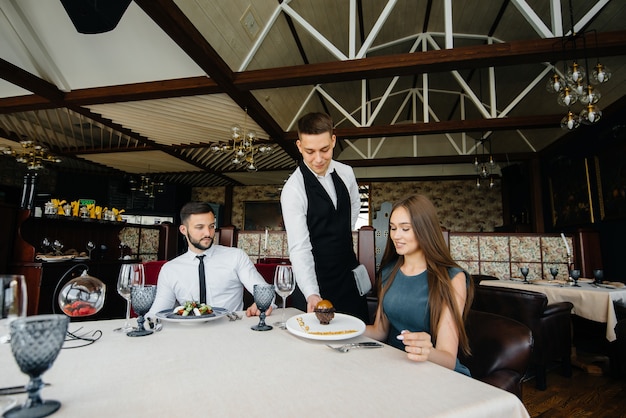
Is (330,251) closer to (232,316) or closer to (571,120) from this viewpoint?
(232,316)

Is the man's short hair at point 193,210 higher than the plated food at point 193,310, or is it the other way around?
the man's short hair at point 193,210

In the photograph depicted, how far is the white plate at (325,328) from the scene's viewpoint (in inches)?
39.5

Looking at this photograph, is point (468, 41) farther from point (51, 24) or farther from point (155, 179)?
point (155, 179)

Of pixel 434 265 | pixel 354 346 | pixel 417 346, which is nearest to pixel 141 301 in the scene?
pixel 354 346

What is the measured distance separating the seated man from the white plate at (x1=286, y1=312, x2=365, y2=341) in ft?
2.69

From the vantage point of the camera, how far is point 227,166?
32.7 ft

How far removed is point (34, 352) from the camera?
57 centimetres

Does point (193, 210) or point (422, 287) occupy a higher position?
point (193, 210)

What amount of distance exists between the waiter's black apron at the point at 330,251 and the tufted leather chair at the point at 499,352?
1.82 feet

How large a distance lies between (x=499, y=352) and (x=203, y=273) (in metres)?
1.49

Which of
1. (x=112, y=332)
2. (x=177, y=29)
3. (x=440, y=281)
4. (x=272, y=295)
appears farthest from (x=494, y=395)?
(x=177, y=29)

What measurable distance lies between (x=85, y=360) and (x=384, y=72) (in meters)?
4.44

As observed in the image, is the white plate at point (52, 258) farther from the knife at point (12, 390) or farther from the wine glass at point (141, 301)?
the knife at point (12, 390)

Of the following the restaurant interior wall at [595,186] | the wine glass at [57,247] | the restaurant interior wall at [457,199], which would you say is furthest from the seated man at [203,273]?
the restaurant interior wall at [457,199]
